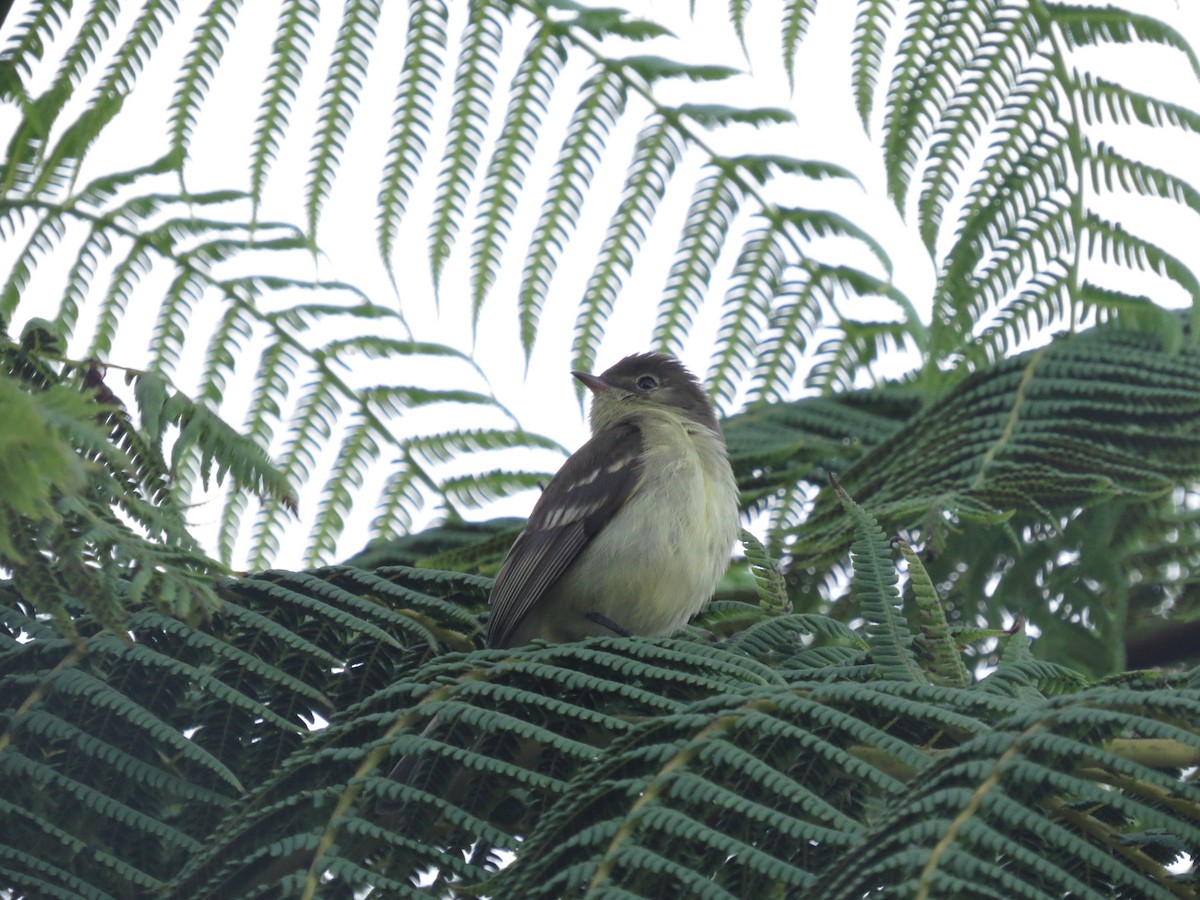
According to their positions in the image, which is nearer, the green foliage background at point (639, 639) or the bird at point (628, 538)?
the green foliage background at point (639, 639)

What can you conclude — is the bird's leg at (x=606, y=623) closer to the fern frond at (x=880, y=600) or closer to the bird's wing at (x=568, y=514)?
the bird's wing at (x=568, y=514)

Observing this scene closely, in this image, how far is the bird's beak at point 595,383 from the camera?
18.4 ft

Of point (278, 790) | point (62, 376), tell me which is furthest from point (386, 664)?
point (62, 376)

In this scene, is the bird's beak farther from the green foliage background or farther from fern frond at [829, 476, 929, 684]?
fern frond at [829, 476, 929, 684]

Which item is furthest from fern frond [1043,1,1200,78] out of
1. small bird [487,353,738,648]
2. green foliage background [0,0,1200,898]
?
small bird [487,353,738,648]

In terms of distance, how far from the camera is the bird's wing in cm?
429

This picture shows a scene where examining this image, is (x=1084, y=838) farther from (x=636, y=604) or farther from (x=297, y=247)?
(x=297, y=247)

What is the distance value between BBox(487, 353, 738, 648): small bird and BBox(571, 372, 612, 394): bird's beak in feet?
1.66

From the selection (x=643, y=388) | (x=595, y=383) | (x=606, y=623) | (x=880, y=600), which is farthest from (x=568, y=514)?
(x=880, y=600)

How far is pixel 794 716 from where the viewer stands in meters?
2.53

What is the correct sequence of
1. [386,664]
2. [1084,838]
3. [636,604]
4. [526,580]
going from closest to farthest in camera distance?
[1084,838]
[386,664]
[526,580]
[636,604]

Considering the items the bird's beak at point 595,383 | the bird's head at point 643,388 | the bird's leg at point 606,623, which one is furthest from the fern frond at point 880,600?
the bird's head at point 643,388

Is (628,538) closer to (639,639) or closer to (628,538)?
(628,538)

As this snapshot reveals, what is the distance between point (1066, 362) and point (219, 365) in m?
2.88
